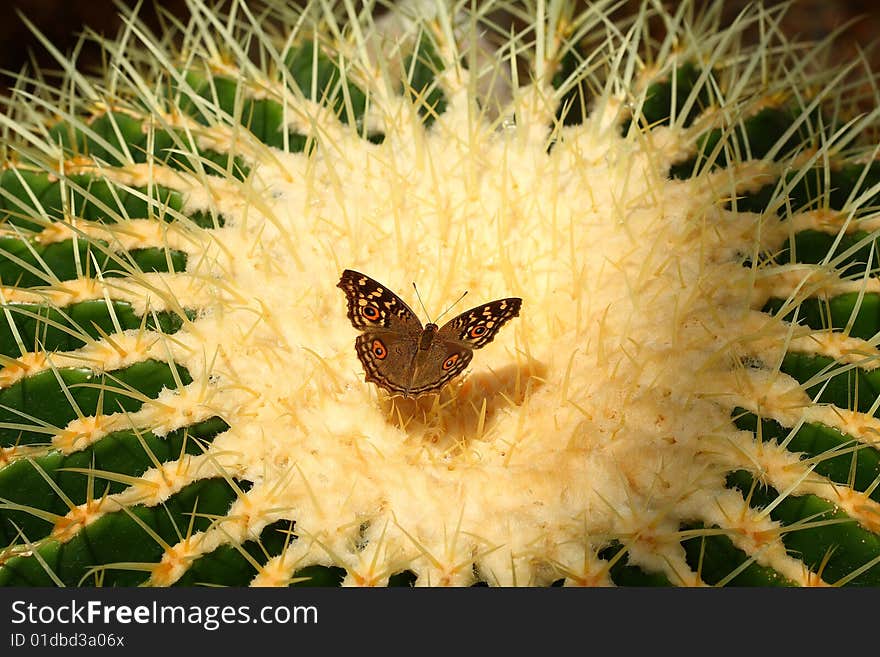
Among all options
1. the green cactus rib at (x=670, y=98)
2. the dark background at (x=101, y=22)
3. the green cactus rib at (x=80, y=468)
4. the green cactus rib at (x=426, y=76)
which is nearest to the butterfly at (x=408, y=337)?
the green cactus rib at (x=80, y=468)

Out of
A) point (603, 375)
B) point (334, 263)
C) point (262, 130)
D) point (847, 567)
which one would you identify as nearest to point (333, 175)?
point (334, 263)

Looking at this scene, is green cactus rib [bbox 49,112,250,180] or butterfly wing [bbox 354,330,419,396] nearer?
butterfly wing [bbox 354,330,419,396]

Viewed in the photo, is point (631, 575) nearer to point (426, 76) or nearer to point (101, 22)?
point (426, 76)

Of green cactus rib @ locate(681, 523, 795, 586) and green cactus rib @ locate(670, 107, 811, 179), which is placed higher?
green cactus rib @ locate(670, 107, 811, 179)

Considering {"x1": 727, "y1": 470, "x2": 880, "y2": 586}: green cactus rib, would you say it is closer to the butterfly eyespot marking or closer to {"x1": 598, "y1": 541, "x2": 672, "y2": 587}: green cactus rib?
{"x1": 598, "y1": 541, "x2": 672, "y2": 587}: green cactus rib

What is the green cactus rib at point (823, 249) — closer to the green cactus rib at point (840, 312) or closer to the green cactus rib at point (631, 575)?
the green cactus rib at point (840, 312)

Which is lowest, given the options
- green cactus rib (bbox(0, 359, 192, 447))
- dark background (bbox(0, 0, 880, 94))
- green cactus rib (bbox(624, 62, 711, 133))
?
green cactus rib (bbox(0, 359, 192, 447))

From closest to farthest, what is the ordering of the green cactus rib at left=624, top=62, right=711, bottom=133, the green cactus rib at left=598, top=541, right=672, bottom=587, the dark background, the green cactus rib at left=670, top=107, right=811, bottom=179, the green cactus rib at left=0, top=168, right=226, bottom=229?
1. the green cactus rib at left=598, top=541, right=672, bottom=587
2. the green cactus rib at left=0, top=168, right=226, bottom=229
3. the green cactus rib at left=670, top=107, right=811, bottom=179
4. the green cactus rib at left=624, top=62, right=711, bottom=133
5. the dark background

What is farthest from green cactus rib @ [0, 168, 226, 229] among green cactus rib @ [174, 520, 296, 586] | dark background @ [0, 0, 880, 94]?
dark background @ [0, 0, 880, 94]
